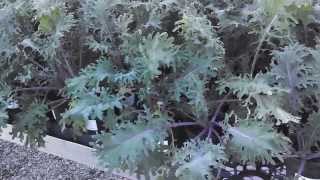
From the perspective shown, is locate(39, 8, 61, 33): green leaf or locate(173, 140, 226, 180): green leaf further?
locate(39, 8, 61, 33): green leaf

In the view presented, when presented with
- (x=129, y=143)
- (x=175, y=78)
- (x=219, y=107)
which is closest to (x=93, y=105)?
(x=129, y=143)

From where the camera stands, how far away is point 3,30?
1533 mm

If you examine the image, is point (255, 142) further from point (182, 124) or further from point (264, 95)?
point (182, 124)

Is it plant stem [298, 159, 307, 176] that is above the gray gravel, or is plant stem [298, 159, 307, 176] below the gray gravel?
above

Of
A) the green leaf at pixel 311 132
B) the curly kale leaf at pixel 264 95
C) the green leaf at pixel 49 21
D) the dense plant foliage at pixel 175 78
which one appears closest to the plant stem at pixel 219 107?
the dense plant foliage at pixel 175 78

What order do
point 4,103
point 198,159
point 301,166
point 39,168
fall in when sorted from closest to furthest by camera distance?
point 198,159 → point 301,166 → point 4,103 → point 39,168

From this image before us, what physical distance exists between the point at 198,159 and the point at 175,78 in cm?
28

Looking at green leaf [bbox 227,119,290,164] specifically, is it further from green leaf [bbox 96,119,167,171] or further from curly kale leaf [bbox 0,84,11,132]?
curly kale leaf [bbox 0,84,11,132]

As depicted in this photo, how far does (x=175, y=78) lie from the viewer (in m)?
1.35

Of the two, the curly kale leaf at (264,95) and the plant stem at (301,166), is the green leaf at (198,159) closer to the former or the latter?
the curly kale leaf at (264,95)

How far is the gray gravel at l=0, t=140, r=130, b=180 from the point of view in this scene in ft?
9.29

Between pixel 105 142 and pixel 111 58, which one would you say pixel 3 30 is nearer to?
pixel 111 58

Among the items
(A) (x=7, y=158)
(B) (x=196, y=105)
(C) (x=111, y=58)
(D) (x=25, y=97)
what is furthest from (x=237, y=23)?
(A) (x=7, y=158)

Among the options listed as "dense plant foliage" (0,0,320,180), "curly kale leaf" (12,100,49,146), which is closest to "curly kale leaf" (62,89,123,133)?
"dense plant foliage" (0,0,320,180)
